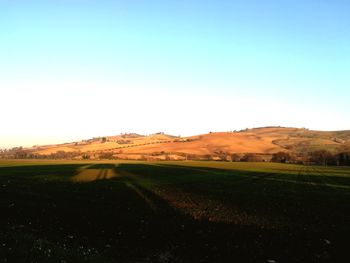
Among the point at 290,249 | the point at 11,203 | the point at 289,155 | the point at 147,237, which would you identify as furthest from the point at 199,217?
the point at 289,155

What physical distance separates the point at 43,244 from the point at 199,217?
438 inches

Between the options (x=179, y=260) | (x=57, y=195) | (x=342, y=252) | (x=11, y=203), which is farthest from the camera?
(x=57, y=195)

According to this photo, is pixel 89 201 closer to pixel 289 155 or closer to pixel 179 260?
pixel 179 260

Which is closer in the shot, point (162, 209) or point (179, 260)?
point (179, 260)

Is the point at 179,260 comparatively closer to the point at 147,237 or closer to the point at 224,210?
the point at 147,237

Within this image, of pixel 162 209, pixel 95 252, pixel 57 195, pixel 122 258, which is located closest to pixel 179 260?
pixel 122 258

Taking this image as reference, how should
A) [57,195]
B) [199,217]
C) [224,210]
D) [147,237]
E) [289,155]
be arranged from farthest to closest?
[289,155]
[57,195]
[224,210]
[199,217]
[147,237]

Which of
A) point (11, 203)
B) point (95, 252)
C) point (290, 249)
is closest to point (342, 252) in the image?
point (290, 249)

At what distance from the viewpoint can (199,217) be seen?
2502 centimetres

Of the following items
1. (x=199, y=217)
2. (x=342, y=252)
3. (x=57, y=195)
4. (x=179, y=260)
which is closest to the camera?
(x=179, y=260)

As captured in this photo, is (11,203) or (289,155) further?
(289,155)

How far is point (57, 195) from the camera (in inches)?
1438

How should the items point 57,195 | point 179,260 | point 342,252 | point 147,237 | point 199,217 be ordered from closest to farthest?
point 179,260
point 342,252
point 147,237
point 199,217
point 57,195

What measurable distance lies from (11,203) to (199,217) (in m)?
14.4
